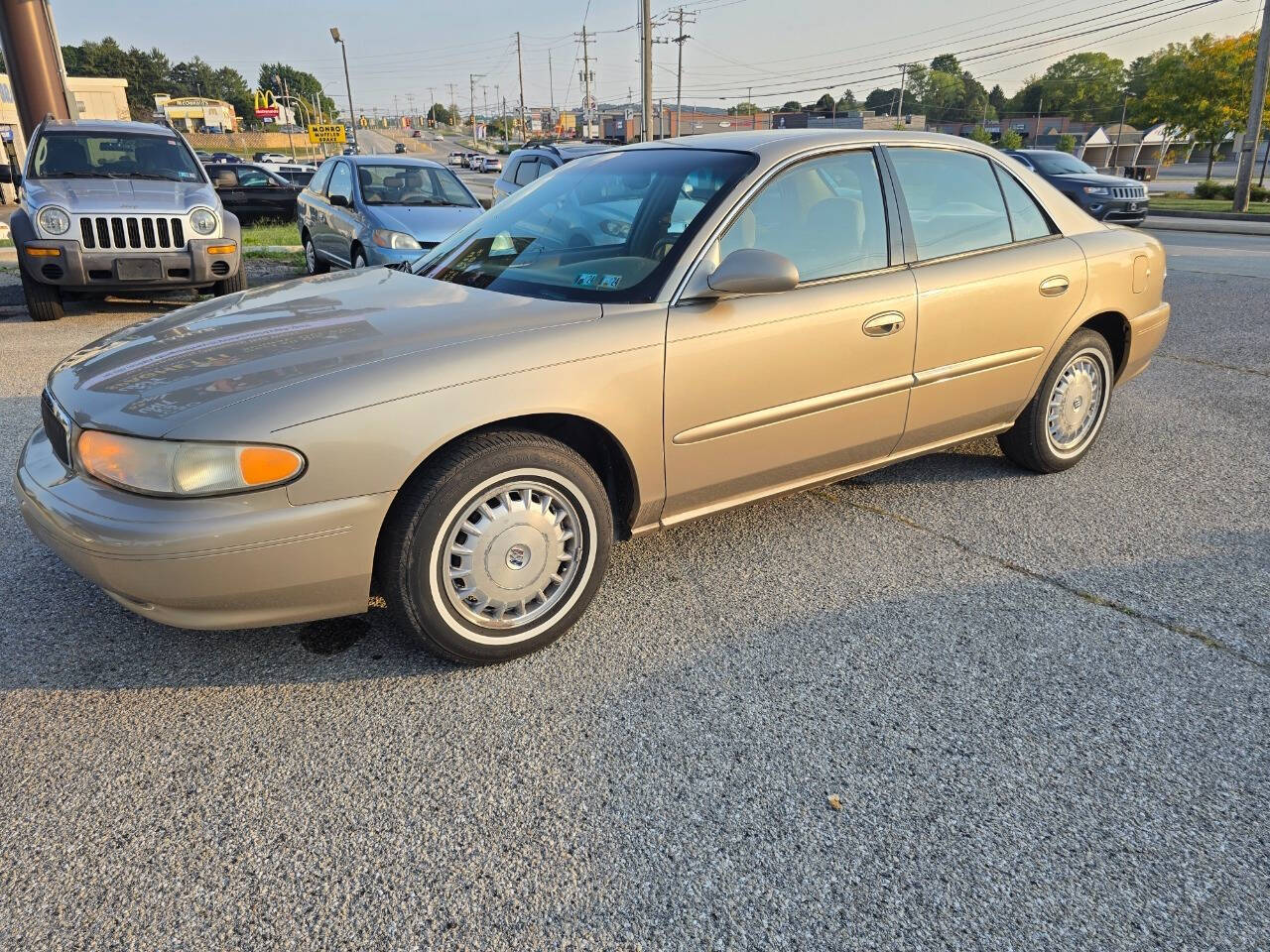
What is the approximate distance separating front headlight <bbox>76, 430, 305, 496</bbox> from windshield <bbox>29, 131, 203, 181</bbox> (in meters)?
7.42

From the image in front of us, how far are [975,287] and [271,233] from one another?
14027 mm

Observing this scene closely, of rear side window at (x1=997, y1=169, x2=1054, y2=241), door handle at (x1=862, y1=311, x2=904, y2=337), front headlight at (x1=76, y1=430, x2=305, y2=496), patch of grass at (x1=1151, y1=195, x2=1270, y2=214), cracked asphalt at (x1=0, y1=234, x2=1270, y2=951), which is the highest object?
rear side window at (x1=997, y1=169, x2=1054, y2=241)

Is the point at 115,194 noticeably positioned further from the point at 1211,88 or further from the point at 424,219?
the point at 1211,88

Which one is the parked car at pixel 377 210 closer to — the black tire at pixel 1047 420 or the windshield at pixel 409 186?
the windshield at pixel 409 186

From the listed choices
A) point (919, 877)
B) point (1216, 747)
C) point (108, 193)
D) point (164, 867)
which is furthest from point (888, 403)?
point (108, 193)

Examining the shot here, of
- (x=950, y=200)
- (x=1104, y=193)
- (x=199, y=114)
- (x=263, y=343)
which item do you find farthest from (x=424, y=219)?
(x=199, y=114)

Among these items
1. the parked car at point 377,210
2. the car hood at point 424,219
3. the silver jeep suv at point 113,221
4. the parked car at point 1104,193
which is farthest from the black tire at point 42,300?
the parked car at point 1104,193

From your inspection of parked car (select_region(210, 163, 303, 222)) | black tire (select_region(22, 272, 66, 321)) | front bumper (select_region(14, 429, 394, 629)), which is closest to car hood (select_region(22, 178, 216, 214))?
black tire (select_region(22, 272, 66, 321))

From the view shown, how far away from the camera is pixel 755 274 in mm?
2834

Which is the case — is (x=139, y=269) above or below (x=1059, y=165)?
below

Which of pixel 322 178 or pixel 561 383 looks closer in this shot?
pixel 561 383

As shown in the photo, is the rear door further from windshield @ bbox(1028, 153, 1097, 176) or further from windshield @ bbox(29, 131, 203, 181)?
windshield @ bbox(1028, 153, 1097, 176)

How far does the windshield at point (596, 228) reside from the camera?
3.08 meters

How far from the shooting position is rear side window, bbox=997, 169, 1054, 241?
391cm
